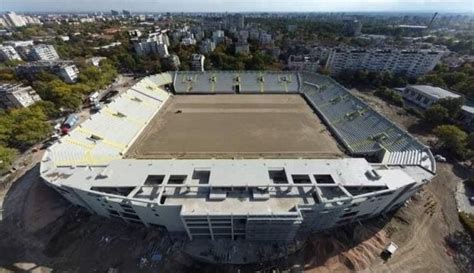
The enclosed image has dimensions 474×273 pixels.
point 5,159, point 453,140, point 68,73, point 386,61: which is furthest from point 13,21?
point 453,140

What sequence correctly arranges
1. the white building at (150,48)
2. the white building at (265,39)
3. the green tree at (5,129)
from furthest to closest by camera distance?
1. the white building at (265,39)
2. the white building at (150,48)
3. the green tree at (5,129)

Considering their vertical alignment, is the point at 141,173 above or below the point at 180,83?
above

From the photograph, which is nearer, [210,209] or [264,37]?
[210,209]

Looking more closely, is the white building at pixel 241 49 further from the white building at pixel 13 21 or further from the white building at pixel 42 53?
the white building at pixel 13 21

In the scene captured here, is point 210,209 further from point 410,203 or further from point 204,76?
point 204,76

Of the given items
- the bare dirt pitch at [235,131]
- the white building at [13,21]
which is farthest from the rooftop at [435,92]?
the white building at [13,21]

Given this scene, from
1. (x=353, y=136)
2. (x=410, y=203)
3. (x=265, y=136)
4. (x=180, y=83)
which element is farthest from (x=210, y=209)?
(x=180, y=83)

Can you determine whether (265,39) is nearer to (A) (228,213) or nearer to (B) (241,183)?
(B) (241,183)

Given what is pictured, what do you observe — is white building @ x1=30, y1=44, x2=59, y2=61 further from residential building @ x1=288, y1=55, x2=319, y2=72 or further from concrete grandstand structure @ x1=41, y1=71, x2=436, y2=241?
residential building @ x1=288, y1=55, x2=319, y2=72

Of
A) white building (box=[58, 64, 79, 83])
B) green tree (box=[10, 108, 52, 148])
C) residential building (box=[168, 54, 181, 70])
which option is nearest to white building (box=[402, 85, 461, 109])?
residential building (box=[168, 54, 181, 70])
